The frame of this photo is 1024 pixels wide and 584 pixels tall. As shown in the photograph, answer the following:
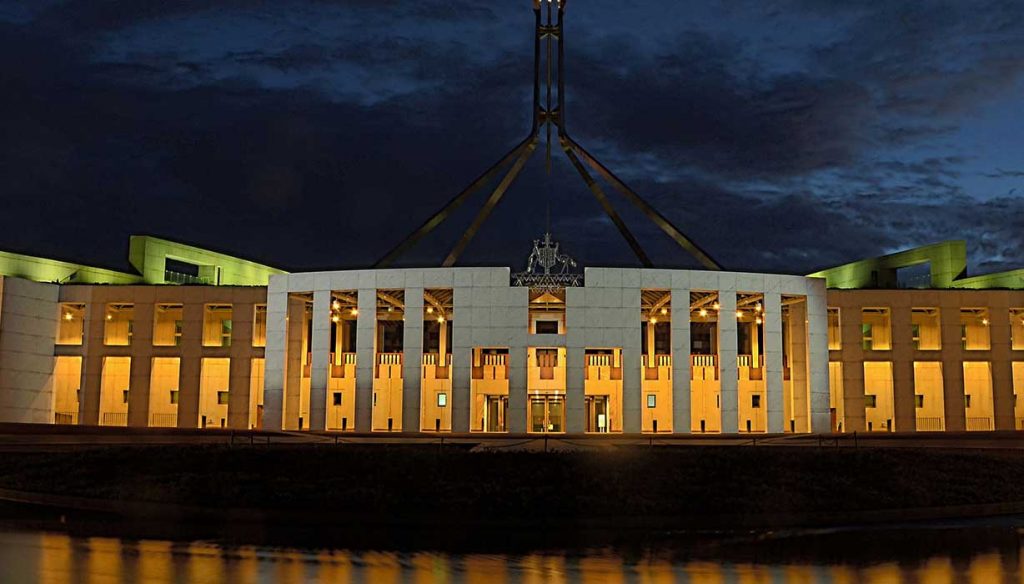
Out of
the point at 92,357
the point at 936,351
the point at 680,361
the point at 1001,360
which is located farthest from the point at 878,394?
the point at 92,357

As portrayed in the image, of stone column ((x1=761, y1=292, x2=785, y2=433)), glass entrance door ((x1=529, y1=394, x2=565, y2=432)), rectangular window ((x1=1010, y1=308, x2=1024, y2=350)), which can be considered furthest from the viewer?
rectangular window ((x1=1010, y1=308, x2=1024, y2=350))

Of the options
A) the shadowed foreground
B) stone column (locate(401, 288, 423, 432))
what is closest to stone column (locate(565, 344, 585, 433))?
stone column (locate(401, 288, 423, 432))

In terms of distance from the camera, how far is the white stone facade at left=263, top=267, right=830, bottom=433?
48469 millimetres

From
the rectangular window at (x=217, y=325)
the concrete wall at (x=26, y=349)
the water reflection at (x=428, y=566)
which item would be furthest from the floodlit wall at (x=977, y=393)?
the concrete wall at (x=26, y=349)

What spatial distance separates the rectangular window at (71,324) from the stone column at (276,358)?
44.9ft

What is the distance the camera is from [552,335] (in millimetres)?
48719

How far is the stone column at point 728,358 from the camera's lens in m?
49.1

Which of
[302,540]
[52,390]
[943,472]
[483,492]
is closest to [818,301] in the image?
[943,472]

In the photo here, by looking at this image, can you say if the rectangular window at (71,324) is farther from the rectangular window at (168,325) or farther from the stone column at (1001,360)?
the stone column at (1001,360)

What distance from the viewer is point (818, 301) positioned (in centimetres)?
5325

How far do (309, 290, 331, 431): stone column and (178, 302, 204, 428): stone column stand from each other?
943 centimetres

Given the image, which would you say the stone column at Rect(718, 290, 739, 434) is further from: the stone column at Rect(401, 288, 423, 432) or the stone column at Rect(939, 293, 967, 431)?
the stone column at Rect(939, 293, 967, 431)

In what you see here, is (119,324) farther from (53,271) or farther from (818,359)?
(818,359)

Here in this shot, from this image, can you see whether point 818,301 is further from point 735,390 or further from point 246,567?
point 246,567
